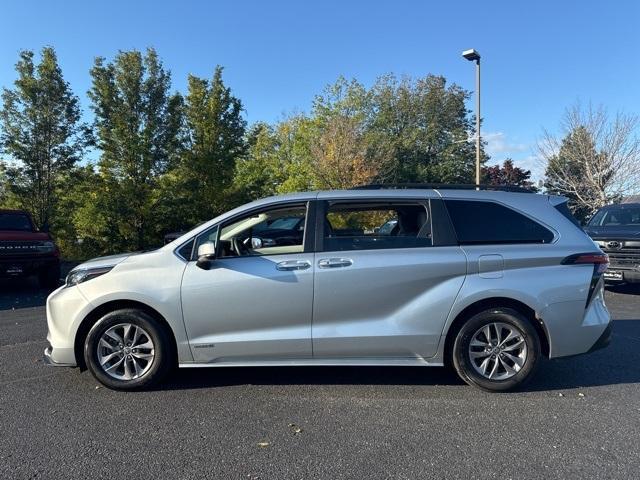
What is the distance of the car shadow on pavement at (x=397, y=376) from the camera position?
185 inches

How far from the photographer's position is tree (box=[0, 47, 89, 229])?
15.0m


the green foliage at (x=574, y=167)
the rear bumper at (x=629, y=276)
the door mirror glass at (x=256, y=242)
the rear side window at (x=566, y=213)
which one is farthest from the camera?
the green foliage at (x=574, y=167)

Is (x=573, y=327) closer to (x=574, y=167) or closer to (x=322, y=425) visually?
(x=322, y=425)

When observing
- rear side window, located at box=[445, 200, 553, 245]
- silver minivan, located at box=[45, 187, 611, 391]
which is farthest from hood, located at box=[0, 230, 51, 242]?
rear side window, located at box=[445, 200, 553, 245]

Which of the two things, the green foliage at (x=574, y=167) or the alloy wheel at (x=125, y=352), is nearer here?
the alloy wheel at (x=125, y=352)

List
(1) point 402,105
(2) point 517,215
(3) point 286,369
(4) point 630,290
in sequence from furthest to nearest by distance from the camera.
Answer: (1) point 402,105 < (4) point 630,290 < (3) point 286,369 < (2) point 517,215

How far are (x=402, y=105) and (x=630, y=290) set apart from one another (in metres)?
31.9

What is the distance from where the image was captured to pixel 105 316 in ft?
14.6

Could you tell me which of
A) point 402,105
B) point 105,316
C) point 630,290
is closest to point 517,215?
point 105,316

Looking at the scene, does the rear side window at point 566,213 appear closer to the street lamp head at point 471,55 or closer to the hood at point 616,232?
the hood at point 616,232

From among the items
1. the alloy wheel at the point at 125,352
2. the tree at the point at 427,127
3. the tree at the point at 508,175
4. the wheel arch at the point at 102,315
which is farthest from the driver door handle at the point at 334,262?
the tree at the point at 508,175

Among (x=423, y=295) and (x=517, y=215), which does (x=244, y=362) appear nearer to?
(x=423, y=295)

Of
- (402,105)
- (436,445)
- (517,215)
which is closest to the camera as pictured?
(436,445)

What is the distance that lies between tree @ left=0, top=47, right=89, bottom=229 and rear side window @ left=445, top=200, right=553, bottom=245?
14.2 meters
